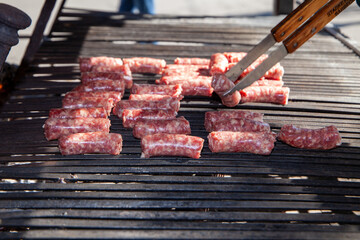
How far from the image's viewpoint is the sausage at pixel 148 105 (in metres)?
4.36

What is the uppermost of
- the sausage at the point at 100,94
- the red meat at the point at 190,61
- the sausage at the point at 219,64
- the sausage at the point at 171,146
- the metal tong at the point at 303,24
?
the metal tong at the point at 303,24

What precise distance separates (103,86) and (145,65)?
0.72 metres

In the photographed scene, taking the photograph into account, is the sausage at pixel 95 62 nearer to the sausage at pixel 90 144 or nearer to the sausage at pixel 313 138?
the sausage at pixel 90 144

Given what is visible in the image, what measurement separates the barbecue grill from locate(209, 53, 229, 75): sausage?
419 mm

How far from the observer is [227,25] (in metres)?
6.62

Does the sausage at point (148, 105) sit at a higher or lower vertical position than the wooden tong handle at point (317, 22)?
lower

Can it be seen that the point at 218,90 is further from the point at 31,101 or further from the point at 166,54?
the point at 31,101

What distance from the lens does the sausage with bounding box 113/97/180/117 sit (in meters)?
4.36

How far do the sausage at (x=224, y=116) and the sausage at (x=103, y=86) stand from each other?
113 centimetres

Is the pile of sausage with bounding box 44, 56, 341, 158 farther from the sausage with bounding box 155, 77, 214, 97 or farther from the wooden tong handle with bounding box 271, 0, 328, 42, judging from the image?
the wooden tong handle with bounding box 271, 0, 328, 42

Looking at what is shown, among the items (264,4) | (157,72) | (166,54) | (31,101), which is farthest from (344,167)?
(264,4)

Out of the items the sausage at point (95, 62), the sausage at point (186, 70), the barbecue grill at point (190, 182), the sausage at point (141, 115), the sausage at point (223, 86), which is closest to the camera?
the barbecue grill at point (190, 182)

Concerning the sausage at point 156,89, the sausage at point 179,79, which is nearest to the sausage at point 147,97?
the sausage at point 156,89

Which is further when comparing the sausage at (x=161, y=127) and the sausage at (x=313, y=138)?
the sausage at (x=161, y=127)
